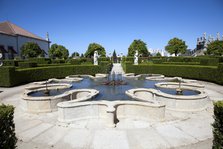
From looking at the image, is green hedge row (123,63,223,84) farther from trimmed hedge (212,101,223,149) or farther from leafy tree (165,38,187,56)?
leafy tree (165,38,187,56)

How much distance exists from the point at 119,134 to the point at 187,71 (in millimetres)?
14942

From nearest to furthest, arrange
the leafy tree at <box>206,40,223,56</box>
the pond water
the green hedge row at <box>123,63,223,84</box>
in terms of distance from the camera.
Result: 1. the pond water
2. the green hedge row at <box>123,63,223,84</box>
3. the leafy tree at <box>206,40,223,56</box>

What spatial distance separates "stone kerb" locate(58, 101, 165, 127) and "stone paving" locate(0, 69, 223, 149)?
32 cm

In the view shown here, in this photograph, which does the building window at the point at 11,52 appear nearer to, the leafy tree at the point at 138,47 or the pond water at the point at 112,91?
the leafy tree at the point at 138,47

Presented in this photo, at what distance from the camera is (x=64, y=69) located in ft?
63.6

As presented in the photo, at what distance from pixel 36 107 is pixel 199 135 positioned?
7177 millimetres

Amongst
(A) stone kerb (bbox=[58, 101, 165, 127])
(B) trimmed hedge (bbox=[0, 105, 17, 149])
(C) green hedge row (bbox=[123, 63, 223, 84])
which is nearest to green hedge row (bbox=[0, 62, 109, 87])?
(C) green hedge row (bbox=[123, 63, 223, 84])

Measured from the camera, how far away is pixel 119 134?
17.3ft

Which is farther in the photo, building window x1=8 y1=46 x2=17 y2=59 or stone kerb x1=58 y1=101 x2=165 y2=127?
building window x1=8 y1=46 x2=17 y2=59

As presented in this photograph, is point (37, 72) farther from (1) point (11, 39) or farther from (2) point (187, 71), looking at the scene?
(1) point (11, 39)

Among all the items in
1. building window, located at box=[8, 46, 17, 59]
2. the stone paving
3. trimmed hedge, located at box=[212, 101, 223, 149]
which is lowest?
the stone paving

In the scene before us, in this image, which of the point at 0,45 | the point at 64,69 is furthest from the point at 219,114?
the point at 0,45

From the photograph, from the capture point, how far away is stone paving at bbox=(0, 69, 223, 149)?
468 centimetres

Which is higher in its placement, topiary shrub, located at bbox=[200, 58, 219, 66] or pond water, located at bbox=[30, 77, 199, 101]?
topiary shrub, located at bbox=[200, 58, 219, 66]
